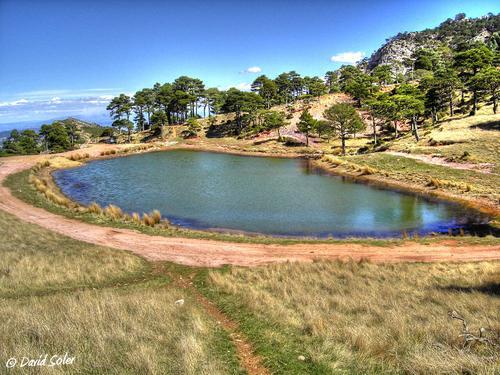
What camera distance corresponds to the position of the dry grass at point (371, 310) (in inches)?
324

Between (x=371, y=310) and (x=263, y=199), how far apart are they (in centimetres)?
2870

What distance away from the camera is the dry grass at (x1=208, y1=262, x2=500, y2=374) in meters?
8.24

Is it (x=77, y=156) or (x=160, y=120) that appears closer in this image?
(x=77, y=156)

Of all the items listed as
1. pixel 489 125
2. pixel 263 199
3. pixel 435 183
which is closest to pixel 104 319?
pixel 263 199

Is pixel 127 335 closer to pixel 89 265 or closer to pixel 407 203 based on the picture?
pixel 89 265

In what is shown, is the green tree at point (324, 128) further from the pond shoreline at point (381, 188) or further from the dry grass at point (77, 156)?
the dry grass at point (77, 156)

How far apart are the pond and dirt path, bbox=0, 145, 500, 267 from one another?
17.9 feet

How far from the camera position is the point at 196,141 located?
313 ft

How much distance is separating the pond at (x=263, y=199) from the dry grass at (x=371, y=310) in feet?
35.2

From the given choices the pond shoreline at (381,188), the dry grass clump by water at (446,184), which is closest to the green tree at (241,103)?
the pond shoreline at (381,188)

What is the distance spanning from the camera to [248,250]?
75.9ft

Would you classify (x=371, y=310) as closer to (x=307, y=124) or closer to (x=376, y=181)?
(x=376, y=181)

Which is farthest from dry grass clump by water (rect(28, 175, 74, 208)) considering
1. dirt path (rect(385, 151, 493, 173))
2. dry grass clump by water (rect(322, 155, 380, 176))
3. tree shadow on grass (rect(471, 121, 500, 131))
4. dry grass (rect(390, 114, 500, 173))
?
tree shadow on grass (rect(471, 121, 500, 131))

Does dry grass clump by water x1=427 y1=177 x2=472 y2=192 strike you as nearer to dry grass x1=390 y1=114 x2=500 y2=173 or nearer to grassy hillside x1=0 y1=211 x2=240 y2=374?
dry grass x1=390 y1=114 x2=500 y2=173
